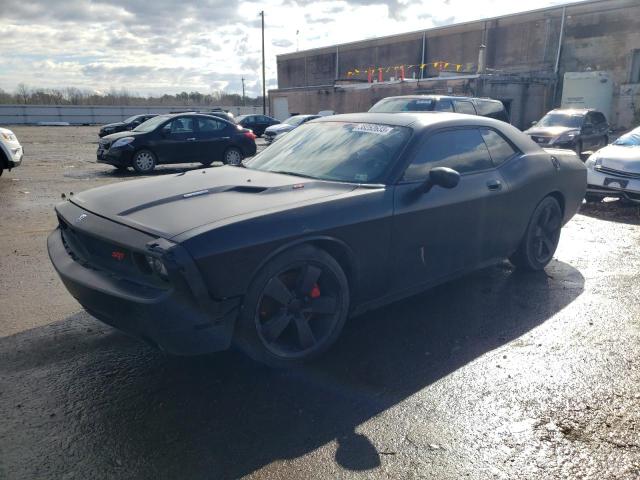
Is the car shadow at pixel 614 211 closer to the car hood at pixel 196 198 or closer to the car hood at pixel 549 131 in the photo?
the car hood at pixel 549 131

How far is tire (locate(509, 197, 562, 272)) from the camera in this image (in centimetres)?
505

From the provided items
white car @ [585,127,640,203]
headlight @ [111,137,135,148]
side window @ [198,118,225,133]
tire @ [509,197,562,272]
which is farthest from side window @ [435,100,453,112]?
headlight @ [111,137,135,148]

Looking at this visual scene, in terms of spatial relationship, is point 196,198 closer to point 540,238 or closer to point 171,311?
point 171,311

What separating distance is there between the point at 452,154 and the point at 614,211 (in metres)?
5.70

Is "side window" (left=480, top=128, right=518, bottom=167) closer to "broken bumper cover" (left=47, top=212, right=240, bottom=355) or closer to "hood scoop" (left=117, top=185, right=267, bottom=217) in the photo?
"hood scoop" (left=117, top=185, right=267, bottom=217)

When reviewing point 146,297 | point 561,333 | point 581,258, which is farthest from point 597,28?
point 146,297

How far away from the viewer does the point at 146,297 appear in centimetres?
277

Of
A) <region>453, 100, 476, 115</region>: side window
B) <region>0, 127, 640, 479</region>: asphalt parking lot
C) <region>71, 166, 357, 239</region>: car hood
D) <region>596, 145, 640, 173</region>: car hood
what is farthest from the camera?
<region>453, 100, 476, 115</region>: side window

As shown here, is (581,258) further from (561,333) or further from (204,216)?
(204,216)

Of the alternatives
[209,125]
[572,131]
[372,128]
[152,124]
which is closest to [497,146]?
[372,128]

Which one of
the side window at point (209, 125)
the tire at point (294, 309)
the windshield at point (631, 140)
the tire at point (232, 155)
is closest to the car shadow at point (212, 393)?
the tire at point (294, 309)

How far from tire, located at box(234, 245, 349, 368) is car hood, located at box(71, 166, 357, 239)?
351mm

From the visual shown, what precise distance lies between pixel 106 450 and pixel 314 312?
140 cm

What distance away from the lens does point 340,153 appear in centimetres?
406
